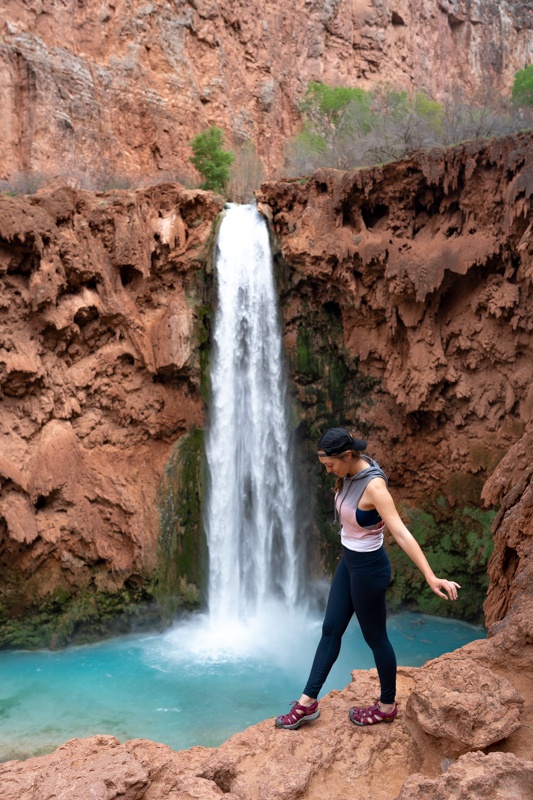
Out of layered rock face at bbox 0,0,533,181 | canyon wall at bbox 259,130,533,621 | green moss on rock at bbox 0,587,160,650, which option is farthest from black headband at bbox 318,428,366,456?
layered rock face at bbox 0,0,533,181

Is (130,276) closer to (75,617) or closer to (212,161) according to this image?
(75,617)

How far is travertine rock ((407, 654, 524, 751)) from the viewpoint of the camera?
9.64 feet

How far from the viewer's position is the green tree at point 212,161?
17828 mm

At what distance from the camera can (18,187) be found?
15711 mm

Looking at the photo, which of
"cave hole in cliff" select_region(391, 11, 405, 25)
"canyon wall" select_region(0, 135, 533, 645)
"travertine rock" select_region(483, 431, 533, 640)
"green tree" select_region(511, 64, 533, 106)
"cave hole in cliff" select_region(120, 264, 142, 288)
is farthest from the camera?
"cave hole in cliff" select_region(391, 11, 405, 25)

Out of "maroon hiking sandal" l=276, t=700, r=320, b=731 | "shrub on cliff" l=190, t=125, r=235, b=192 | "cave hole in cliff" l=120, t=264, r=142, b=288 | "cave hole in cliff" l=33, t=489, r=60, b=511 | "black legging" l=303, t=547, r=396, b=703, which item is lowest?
"cave hole in cliff" l=33, t=489, r=60, b=511

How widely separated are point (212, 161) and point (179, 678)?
47.2 feet

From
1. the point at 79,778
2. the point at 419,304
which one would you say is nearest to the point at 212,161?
the point at 419,304

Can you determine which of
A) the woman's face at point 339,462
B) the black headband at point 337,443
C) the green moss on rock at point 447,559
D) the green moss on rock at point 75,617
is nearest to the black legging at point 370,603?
the woman's face at point 339,462

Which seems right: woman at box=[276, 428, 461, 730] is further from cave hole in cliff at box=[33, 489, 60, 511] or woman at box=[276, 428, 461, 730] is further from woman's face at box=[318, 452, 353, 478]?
cave hole in cliff at box=[33, 489, 60, 511]

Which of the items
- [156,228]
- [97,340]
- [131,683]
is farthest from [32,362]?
[131,683]

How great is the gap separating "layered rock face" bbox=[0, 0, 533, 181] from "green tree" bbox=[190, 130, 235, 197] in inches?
70.7

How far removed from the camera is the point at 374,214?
12.5 metres

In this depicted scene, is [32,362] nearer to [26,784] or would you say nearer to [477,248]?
[477,248]
